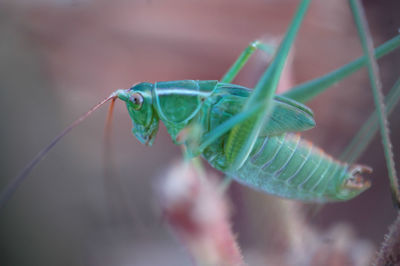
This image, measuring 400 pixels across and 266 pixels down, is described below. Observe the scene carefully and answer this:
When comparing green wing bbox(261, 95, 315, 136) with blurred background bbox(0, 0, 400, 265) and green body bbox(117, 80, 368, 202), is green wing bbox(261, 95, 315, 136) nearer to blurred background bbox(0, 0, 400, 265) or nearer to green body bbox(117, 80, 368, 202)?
green body bbox(117, 80, 368, 202)

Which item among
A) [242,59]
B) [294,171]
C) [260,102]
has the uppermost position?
[242,59]

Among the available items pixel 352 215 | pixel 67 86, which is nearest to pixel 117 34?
pixel 67 86

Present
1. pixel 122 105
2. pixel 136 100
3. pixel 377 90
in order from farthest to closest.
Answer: pixel 122 105, pixel 136 100, pixel 377 90

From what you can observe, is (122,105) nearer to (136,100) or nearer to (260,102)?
(136,100)

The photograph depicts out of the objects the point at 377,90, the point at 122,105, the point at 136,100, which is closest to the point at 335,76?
the point at 377,90

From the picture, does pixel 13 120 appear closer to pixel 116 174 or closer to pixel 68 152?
pixel 68 152

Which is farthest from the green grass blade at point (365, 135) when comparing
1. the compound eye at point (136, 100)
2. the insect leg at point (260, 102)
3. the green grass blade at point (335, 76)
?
the compound eye at point (136, 100)

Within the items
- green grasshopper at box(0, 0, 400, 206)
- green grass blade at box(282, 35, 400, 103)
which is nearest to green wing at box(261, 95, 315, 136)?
green grasshopper at box(0, 0, 400, 206)
